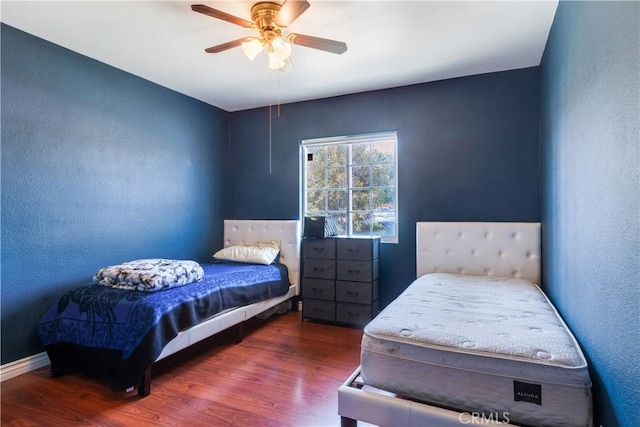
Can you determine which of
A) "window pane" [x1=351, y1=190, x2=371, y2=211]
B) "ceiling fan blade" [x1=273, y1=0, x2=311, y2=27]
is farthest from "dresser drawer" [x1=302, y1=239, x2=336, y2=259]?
"ceiling fan blade" [x1=273, y1=0, x2=311, y2=27]

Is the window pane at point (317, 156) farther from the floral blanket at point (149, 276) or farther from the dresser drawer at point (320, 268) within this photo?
the floral blanket at point (149, 276)

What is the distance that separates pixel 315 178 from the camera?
4.00 meters

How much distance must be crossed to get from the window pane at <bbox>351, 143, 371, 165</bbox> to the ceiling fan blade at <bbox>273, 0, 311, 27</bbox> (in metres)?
1.88

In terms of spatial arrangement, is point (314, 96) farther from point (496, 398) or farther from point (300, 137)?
point (496, 398)

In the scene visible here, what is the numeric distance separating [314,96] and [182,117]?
152 centimetres

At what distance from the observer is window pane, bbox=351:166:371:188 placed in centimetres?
372

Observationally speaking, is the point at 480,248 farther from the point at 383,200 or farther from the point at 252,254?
the point at 252,254

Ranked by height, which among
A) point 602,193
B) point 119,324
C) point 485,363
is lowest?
point 119,324

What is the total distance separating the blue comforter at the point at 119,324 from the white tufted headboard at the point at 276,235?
1.31m

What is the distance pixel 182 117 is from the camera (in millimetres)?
3697

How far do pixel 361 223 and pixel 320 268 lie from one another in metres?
0.73

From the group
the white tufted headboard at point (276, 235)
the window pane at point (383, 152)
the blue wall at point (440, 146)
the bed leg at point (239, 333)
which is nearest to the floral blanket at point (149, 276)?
the bed leg at point (239, 333)

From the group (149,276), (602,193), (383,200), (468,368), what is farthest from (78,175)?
(602,193)

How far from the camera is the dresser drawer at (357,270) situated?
3.24 metres
